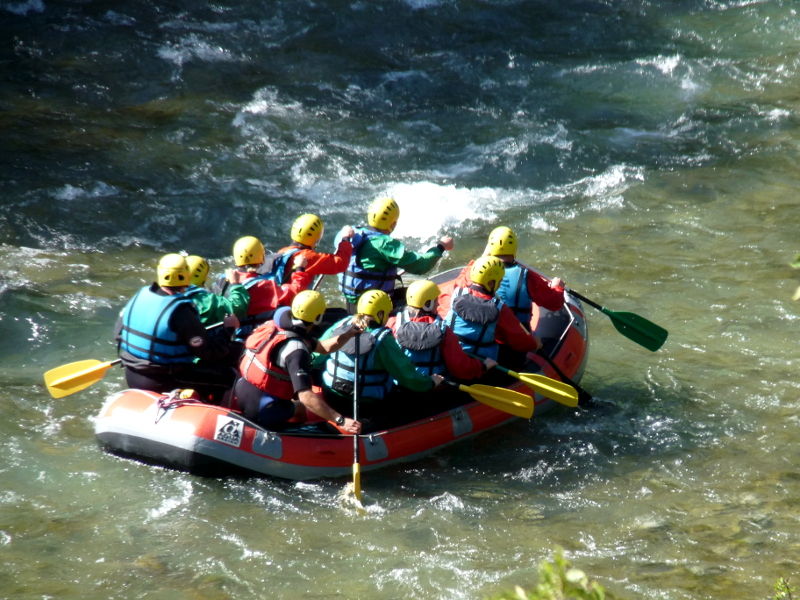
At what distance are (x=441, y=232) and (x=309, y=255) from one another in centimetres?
343

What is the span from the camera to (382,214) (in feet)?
25.7

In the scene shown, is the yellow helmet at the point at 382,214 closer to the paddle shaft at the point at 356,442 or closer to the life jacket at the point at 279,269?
the life jacket at the point at 279,269

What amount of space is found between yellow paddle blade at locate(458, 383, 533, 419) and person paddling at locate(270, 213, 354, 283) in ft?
4.53

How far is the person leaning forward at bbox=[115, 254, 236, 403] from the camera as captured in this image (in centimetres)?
654

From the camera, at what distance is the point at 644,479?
6.93m

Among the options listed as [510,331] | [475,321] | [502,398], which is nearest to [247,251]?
[475,321]

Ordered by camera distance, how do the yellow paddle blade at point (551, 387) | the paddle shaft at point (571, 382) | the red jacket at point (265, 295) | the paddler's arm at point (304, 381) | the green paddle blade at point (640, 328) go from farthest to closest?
the green paddle blade at point (640, 328) < the paddle shaft at point (571, 382) < the red jacket at point (265, 295) < the yellow paddle blade at point (551, 387) < the paddler's arm at point (304, 381)

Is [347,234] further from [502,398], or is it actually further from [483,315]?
[502,398]

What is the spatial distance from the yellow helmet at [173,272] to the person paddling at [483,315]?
1.90 metres

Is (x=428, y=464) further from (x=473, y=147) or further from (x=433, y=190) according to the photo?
(x=473, y=147)

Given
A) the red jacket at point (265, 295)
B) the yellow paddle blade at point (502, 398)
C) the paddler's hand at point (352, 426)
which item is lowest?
the paddler's hand at point (352, 426)

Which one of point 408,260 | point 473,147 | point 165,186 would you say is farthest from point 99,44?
point 408,260

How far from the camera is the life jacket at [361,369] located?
664 centimetres

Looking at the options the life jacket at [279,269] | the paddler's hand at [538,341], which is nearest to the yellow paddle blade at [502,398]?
the paddler's hand at [538,341]
